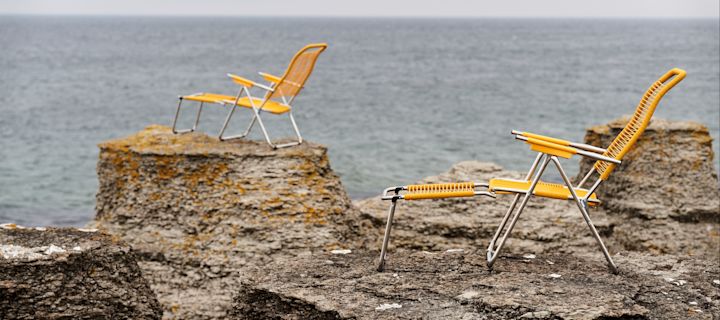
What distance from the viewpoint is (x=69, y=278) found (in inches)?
215

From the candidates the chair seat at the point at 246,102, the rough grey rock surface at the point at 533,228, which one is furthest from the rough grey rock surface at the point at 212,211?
the chair seat at the point at 246,102

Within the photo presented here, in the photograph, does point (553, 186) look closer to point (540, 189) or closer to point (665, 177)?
point (540, 189)

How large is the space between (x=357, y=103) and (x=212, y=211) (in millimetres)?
28663

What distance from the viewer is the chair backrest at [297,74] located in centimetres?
846

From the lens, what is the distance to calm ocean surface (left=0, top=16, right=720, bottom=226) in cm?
2186

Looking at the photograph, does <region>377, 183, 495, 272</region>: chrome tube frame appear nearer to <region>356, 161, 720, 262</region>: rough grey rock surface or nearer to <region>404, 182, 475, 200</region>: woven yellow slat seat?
<region>404, 182, 475, 200</region>: woven yellow slat seat

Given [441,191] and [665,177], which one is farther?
[665,177]

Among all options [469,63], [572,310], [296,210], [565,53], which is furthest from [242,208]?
[565,53]

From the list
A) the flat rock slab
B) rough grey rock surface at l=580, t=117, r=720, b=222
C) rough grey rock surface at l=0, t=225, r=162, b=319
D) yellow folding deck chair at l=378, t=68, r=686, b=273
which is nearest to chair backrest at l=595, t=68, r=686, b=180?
yellow folding deck chair at l=378, t=68, r=686, b=273

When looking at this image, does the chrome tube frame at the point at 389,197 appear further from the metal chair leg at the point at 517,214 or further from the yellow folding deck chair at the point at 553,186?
the metal chair leg at the point at 517,214

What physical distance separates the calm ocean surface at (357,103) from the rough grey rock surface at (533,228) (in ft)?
31.1

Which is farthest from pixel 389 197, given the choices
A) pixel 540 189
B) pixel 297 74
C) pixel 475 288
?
pixel 297 74

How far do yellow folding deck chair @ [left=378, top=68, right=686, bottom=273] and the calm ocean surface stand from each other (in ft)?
39.7

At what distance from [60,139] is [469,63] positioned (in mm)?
40595
